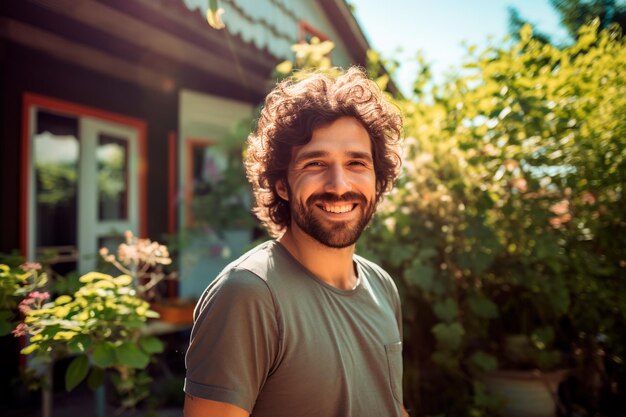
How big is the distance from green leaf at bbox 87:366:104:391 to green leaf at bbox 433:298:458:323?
1.91 m

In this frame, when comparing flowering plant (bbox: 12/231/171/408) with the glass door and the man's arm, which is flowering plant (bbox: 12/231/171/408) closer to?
the man's arm

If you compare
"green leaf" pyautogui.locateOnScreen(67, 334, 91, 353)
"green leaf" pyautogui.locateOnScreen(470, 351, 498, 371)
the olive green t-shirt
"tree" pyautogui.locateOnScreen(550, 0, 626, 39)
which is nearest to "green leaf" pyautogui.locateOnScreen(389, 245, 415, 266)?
"green leaf" pyautogui.locateOnScreen(470, 351, 498, 371)

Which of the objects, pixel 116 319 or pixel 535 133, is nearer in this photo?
pixel 116 319

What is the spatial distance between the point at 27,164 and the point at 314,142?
3.35m

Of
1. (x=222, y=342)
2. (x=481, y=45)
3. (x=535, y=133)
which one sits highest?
(x=481, y=45)

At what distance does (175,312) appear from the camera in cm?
481

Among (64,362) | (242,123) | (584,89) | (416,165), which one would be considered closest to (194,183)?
(242,123)

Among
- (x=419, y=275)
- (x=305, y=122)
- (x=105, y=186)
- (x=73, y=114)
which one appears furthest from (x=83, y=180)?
(x=305, y=122)

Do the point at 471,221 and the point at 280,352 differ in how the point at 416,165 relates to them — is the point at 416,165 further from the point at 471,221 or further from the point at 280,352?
the point at 280,352

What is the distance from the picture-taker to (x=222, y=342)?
1.21 meters

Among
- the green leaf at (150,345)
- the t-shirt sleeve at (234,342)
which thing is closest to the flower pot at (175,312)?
the green leaf at (150,345)

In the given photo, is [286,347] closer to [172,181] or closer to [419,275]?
[419,275]

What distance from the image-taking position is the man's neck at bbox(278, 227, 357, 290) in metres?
1.63

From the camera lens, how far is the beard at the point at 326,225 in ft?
5.37
